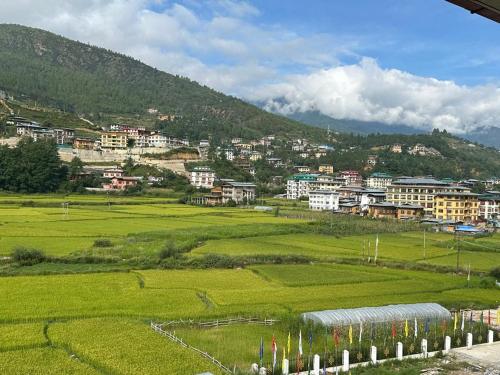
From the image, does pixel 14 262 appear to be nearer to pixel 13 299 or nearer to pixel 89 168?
pixel 13 299

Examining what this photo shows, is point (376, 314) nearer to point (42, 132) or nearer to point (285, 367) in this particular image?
point (285, 367)

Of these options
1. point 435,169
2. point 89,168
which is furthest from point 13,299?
point 435,169

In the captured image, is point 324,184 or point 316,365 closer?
point 316,365

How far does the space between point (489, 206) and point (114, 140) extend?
68.6 m

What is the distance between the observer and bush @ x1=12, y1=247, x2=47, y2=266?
3042cm

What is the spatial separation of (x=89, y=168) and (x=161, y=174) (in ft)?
39.5

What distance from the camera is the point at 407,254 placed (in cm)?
4022

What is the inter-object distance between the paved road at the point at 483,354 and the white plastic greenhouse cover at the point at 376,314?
2.53 metres

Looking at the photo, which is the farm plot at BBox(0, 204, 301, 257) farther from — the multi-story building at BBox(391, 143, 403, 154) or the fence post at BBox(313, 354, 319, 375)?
the multi-story building at BBox(391, 143, 403, 154)

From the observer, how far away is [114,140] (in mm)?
106625

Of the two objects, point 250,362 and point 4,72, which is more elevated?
point 4,72

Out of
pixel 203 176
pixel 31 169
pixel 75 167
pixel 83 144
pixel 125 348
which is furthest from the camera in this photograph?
pixel 83 144

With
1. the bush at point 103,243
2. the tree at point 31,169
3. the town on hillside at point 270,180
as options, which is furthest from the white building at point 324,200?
the bush at point 103,243

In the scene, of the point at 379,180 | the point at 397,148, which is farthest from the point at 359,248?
the point at 397,148
